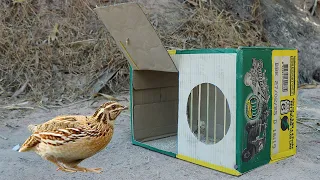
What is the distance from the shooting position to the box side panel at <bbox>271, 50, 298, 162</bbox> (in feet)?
4.85

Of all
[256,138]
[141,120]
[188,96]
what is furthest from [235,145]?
[141,120]

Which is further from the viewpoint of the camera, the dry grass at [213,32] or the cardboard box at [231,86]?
the dry grass at [213,32]

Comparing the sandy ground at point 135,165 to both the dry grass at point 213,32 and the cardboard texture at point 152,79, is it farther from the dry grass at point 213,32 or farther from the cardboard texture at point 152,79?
the dry grass at point 213,32

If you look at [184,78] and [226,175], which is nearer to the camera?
[226,175]

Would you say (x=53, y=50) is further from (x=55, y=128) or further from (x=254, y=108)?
(x=55, y=128)

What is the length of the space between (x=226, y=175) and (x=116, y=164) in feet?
1.42

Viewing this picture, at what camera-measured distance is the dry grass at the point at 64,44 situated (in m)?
3.00

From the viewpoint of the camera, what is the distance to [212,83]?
1395mm

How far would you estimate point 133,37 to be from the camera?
4.10 ft

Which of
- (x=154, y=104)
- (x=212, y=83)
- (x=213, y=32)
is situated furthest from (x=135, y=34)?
(x=213, y=32)

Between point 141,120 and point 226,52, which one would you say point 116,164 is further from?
point 226,52

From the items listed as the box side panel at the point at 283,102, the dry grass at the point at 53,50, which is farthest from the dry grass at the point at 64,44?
the box side panel at the point at 283,102

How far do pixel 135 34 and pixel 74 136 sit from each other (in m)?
0.67

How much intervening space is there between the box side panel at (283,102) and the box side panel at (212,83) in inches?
9.4
